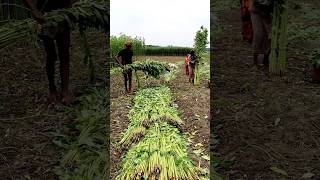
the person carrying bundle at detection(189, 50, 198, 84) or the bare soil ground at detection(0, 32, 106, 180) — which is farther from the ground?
the person carrying bundle at detection(189, 50, 198, 84)

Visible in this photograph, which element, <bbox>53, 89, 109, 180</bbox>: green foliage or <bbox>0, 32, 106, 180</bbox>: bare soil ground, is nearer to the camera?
<bbox>53, 89, 109, 180</bbox>: green foliage

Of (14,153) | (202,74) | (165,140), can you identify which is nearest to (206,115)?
(165,140)

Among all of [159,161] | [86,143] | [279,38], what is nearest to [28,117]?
[86,143]

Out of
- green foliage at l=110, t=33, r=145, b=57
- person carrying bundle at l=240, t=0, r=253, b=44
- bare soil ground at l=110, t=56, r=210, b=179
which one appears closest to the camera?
bare soil ground at l=110, t=56, r=210, b=179

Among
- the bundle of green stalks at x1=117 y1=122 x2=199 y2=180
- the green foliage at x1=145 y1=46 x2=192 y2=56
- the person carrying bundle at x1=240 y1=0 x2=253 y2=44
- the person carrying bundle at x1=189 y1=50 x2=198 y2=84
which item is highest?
the person carrying bundle at x1=240 y1=0 x2=253 y2=44

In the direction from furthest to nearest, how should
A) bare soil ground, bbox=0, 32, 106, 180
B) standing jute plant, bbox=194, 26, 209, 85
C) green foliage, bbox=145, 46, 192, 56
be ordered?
green foliage, bbox=145, 46, 192, 56, standing jute plant, bbox=194, 26, 209, 85, bare soil ground, bbox=0, 32, 106, 180

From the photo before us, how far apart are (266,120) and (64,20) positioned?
8.52 ft

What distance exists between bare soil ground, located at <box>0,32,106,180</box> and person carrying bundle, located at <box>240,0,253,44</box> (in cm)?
271

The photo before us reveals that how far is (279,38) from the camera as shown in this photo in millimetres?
6758

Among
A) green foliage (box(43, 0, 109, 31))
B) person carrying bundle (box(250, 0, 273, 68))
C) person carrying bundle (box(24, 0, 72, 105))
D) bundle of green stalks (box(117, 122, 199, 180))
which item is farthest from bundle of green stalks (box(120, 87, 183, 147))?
green foliage (box(43, 0, 109, 31))

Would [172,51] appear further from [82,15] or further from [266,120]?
[82,15]

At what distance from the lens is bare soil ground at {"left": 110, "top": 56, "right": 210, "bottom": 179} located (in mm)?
4984

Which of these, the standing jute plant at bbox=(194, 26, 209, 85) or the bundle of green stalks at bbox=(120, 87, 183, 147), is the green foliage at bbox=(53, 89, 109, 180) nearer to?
the bundle of green stalks at bbox=(120, 87, 183, 147)

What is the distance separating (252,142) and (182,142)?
75 centimetres
